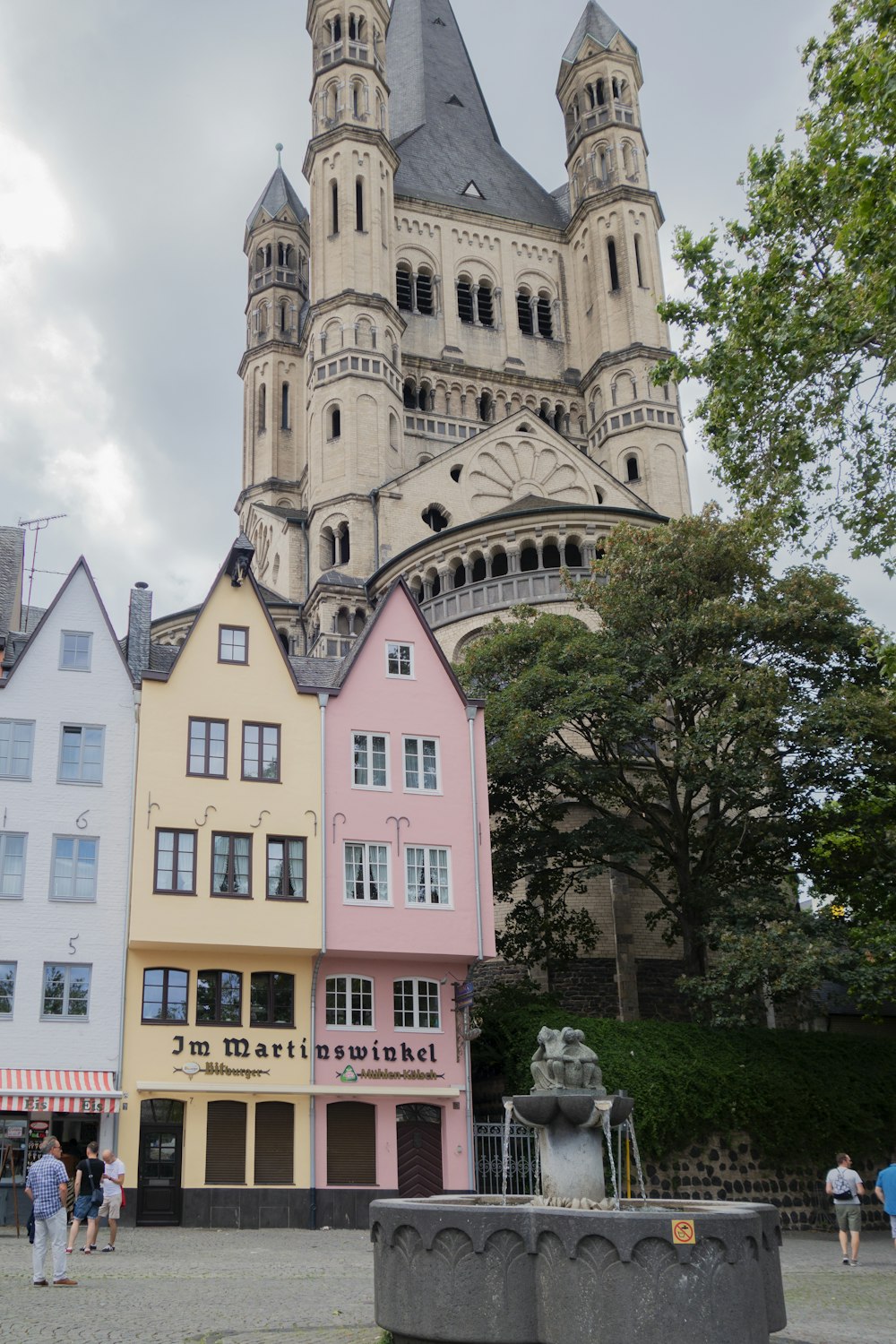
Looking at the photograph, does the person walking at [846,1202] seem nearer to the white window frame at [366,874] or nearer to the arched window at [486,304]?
the white window frame at [366,874]

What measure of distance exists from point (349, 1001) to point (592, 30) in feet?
204

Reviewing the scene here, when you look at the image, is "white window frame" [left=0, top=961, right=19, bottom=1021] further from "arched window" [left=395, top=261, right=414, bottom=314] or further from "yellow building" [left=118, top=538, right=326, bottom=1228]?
"arched window" [left=395, top=261, right=414, bottom=314]

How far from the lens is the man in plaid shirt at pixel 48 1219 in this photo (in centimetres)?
1517

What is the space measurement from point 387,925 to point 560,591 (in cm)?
1948

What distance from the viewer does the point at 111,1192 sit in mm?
20594

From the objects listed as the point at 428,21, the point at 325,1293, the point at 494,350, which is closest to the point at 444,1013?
the point at 325,1293

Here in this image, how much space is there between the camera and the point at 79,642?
29.3 meters

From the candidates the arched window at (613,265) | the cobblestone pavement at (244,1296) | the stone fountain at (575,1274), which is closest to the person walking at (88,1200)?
the cobblestone pavement at (244,1296)

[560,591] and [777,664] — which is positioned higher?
[560,591]

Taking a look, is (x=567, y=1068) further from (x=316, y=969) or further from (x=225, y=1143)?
(x=316, y=969)

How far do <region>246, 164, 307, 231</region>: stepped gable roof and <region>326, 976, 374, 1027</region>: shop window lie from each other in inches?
2248

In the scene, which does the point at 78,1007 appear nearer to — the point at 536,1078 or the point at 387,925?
the point at 387,925

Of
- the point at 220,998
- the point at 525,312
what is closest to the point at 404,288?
the point at 525,312

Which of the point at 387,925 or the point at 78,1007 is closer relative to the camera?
the point at 78,1007
